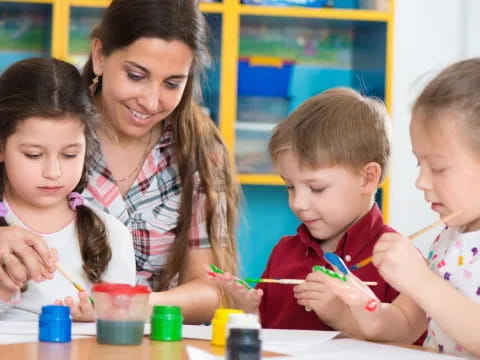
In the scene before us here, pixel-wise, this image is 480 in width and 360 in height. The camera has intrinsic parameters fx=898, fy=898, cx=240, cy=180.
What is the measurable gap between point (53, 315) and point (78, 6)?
219 centimetres

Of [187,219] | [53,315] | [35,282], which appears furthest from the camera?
[187,219]

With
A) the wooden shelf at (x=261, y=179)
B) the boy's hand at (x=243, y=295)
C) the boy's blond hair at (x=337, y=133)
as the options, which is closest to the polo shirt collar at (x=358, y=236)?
the boy's blond hair at (x=337, y=133)

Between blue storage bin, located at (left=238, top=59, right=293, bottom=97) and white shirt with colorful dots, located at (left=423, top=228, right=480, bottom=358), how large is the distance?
203 centimetres

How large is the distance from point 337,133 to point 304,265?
0.96 feet

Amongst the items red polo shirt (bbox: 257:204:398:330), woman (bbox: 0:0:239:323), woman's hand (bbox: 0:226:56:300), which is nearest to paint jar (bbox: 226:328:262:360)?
woman's hand (bbox: 0:226:56:300)

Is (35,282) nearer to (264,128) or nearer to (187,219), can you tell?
(187,219)

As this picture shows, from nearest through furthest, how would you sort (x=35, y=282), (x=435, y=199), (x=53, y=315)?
(x=53, y=315)
(x=435, y=199)
(x=35, y=282)

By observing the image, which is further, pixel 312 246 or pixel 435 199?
pixel 312 246

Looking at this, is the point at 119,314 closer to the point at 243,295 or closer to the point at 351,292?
the point at 351,292

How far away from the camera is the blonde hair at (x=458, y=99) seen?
55.8 inches

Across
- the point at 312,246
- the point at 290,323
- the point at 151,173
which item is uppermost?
the point at 151,173

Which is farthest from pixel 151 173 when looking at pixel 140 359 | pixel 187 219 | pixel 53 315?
pixel 140 359

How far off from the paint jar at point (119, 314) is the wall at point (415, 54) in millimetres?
2349

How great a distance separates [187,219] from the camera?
2.27m
